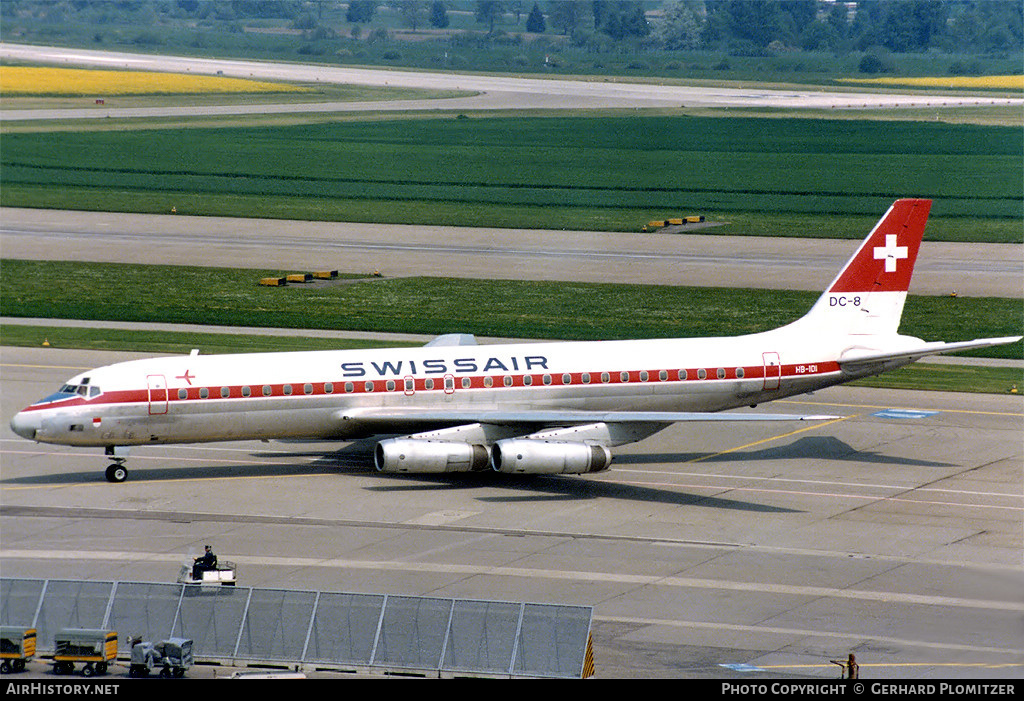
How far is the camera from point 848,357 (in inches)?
2100

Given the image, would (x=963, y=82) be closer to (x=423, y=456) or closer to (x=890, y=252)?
(x=890, y=252)

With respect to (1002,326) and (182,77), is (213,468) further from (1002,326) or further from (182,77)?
(182,77)

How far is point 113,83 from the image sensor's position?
621 ft

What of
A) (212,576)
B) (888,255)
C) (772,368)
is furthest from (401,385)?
(888,255)

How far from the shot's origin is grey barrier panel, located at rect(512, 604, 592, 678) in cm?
2914

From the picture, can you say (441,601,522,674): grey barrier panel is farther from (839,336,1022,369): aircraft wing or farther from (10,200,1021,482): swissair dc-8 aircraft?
→ (839,336,1022,369): aircraft wing

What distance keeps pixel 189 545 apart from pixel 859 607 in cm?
1767

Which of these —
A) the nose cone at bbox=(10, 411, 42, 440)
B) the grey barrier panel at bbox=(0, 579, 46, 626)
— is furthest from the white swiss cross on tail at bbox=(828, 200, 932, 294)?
the grey barrier panel at bbox=(0, 579, 46, 626)

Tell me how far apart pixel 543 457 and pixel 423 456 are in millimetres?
3735

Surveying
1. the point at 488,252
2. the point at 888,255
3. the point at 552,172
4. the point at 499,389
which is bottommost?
the point at 488,252

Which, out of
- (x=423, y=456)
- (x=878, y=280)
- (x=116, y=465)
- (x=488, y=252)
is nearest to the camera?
(x=423, y=456)

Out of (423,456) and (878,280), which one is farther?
(878,280)

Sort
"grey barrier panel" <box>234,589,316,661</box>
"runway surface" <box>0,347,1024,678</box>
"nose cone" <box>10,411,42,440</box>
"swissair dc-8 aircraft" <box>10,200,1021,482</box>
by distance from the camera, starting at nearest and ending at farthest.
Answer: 1. "grey barrier panel" <box>234,589,316,661</box>
2. "runway surface" <box>0,347,1024,678</box>
3. "nose cone" <box>10,411,42,440</box>
4. "swissair dc-8 aircraft" <box>10,200,1021,482</box>

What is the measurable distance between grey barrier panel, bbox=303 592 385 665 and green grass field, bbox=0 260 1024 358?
41.0 metres
